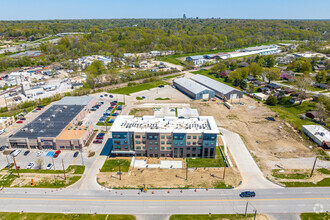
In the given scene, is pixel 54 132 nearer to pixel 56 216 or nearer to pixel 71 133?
pixel 71 133

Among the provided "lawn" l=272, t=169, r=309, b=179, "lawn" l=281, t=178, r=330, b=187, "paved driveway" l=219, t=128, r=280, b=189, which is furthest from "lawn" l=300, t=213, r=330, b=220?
"lawn" l=272, t=169, r=309, b=179

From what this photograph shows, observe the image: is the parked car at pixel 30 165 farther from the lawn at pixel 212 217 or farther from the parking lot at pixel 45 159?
the lawn at pixel 212 217

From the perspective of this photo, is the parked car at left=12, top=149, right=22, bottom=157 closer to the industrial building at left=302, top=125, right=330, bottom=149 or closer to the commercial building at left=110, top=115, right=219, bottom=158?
the commercial building at left=110, top=115, right=219, bottom=158

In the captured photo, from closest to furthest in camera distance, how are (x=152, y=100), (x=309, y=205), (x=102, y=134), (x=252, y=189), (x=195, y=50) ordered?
(x=309, y=205) < (x=252, y=189) < (x=102, y=134) < (x=152, y=100) < (x=195, y=50)

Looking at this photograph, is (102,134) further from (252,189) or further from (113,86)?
(113,86)

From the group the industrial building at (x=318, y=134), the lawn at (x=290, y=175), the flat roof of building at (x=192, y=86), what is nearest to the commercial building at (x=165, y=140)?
the lawn at (x=290, y=175)

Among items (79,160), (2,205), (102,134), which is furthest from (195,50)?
(2,205)
